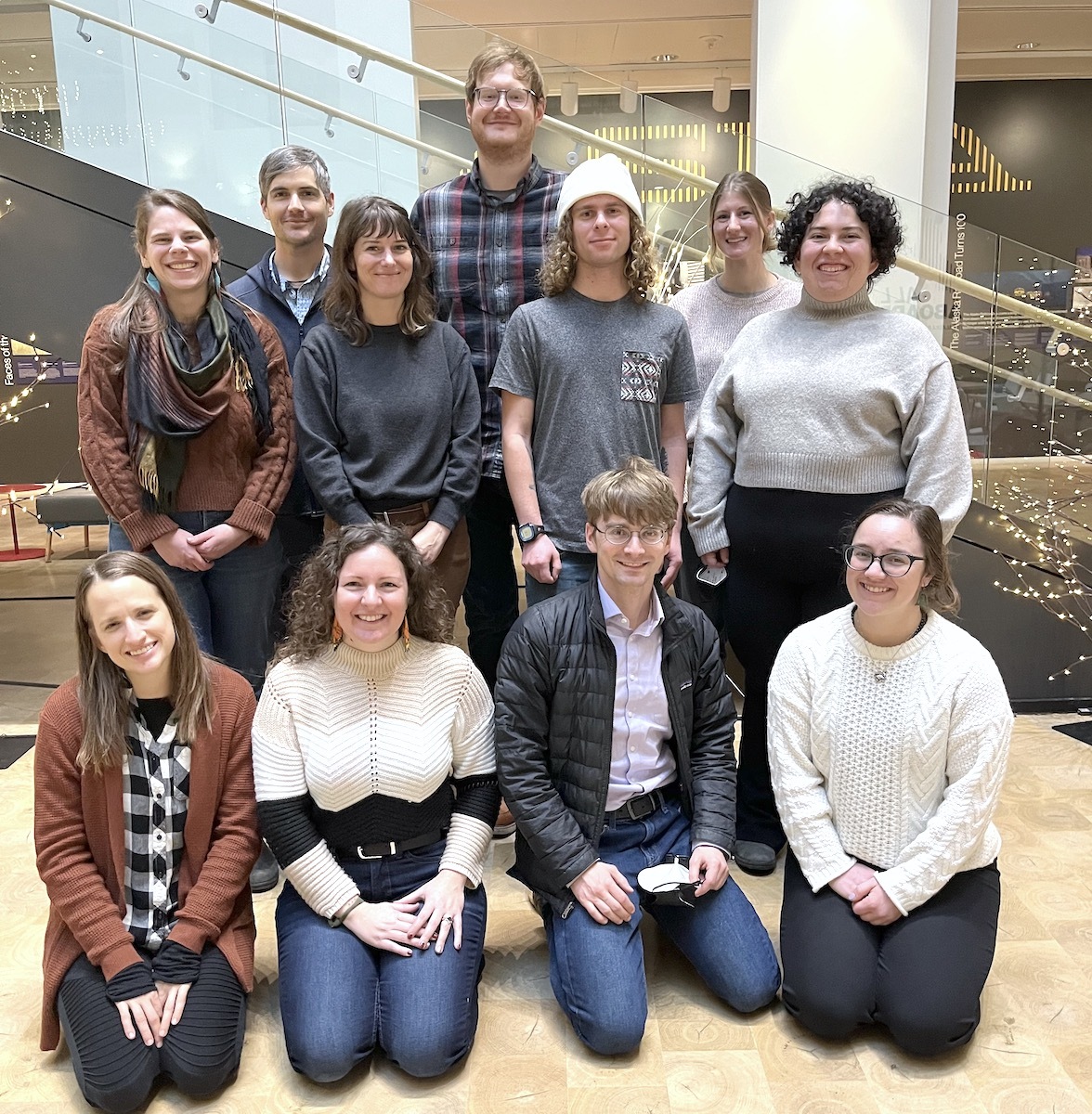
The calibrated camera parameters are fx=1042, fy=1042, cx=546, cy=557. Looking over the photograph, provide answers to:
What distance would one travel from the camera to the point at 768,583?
2.49 meters

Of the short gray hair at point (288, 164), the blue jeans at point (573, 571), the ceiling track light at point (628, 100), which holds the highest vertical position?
the ceiling track light at point (628, 100)

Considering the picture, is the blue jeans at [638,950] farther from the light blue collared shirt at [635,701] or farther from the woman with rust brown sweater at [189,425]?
the woman with rust brown sweater at [189,425]

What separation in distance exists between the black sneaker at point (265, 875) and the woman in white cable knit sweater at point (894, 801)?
51.0 inches

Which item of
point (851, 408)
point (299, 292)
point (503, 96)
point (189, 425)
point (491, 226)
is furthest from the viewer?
point (299, 292)

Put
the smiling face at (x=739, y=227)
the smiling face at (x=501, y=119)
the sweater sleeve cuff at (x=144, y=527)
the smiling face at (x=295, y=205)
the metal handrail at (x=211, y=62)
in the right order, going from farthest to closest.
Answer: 1. the metal handrail at (x=211, y=62)
2. the smiling face at (x=739, y=227)
3. the smiling face at (x=295, y=205)
4. the smiling face at (x=501, y=119)
5. the sweater sleeve cuff at (x=144, y=527)

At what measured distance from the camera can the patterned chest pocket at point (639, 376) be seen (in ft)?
7.91

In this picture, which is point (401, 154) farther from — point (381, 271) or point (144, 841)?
point (144, 841)

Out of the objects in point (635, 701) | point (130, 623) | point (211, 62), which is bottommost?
point (635, 701)

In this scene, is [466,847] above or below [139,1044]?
above

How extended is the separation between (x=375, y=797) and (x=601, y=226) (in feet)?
4.38

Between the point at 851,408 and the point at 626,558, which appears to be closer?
the point at 626,558

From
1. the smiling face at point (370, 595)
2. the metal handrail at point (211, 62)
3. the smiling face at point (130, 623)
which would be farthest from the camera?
the metal handrail at point (211, 62)

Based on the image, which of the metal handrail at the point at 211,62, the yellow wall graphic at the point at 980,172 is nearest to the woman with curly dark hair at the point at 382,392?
the metal handrail at the point at 211,62

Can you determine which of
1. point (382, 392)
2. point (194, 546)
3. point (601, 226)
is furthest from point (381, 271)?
point (194, 546)
